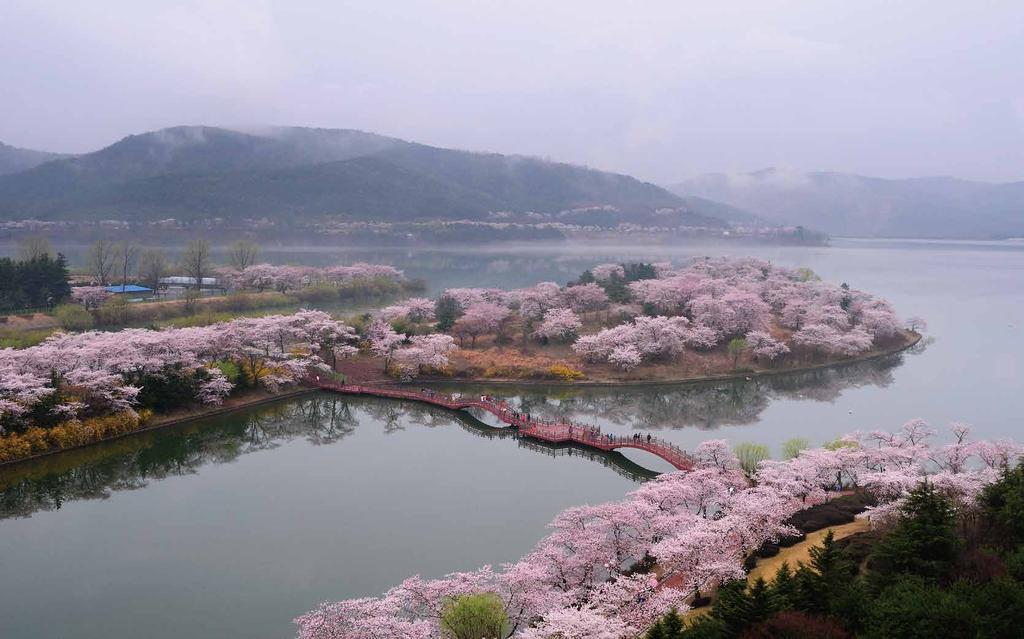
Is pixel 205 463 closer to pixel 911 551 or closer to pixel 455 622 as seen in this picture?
pixel 455 622

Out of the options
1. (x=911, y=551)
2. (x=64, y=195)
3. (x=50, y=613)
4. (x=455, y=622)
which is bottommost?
(x=50, y=613)

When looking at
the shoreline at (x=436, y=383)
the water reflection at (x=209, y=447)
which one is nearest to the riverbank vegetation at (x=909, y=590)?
the water reflection at (x=209, y=447)

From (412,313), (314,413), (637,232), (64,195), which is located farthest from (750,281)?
(64,195)

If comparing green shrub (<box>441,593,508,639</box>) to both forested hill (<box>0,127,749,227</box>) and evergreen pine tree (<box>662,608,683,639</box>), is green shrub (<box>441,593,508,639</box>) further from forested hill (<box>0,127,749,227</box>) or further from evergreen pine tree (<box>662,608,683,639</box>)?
forested hill (<box>0,127,749,227</box>)

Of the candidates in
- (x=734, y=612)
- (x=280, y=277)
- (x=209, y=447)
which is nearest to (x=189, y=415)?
(x=209, y=447)

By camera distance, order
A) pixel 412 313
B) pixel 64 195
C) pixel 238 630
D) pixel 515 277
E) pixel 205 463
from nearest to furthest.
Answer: pixel 238 630, pixel 205 463, pixel 412 313, pixel 515 277, pixel 64 195

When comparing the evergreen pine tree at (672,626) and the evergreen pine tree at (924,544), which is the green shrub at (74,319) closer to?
the evergreen pine tree at (672,626)

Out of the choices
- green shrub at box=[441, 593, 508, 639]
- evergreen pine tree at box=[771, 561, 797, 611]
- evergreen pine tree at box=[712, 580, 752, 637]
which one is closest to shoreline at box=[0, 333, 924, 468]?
green shrub at box=[441, 593, 508, 639]
